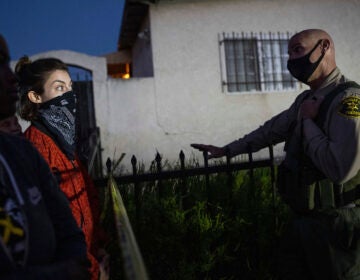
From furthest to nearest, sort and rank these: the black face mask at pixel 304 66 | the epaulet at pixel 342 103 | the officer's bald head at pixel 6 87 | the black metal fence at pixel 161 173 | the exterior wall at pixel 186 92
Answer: the exterior wall at pixel 186 92, the black metal fence at pixel 161 173, the black face mask at pixel 304 66, the epaulet at pixel 342 103, the officer's bald head at pixel 6 87

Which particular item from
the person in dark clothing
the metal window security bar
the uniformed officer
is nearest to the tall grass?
the uniformed officer

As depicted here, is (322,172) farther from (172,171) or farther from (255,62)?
(255,62)

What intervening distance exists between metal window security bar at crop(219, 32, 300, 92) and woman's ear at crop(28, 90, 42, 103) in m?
7.00

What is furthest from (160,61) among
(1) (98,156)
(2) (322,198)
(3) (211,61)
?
(2) (322,198)

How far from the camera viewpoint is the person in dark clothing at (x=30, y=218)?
3.27ft

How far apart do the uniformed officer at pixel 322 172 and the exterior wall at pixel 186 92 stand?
20.1 feet

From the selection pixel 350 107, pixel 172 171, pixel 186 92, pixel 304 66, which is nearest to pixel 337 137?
pixel 350 107

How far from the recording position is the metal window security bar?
887 centimetres

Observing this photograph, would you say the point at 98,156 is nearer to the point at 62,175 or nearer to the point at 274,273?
the point at 274,273

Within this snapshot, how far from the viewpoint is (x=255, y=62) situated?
9.01 metres

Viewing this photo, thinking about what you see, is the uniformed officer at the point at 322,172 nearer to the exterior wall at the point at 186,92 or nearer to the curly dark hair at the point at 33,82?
the curly dark hair at the point at 33,82

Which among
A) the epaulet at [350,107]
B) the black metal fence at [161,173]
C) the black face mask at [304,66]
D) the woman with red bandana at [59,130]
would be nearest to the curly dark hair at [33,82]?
the woman with red bandana at [59,130]

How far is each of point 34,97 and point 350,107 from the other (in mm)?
1779

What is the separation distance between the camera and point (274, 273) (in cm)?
304
